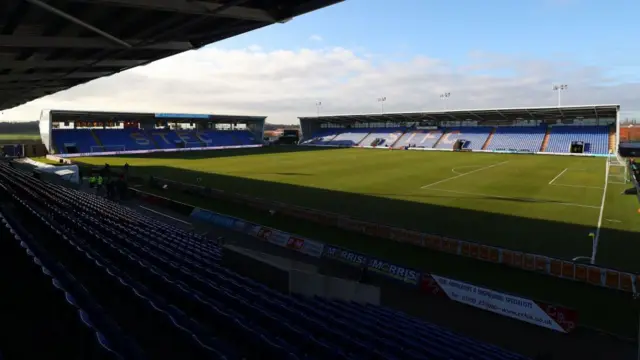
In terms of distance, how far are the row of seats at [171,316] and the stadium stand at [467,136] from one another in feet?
206

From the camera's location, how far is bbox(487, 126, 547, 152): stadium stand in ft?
197

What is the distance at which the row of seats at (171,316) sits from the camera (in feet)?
13.0

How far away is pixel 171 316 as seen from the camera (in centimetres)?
450

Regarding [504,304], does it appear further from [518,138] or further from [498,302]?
[518,138]

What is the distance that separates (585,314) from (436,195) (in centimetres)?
1536

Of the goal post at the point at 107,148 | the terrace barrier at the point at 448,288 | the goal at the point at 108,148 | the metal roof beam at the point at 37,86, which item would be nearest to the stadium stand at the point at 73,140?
the goal post at the point at 107,148

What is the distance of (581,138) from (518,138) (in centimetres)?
864

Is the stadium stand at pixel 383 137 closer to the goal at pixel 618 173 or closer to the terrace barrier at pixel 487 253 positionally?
the goal at pixel 618 173

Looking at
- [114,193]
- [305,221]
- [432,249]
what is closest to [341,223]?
[305,221]

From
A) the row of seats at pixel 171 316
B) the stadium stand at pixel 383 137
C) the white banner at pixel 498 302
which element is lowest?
the white banner at pixel 498 302

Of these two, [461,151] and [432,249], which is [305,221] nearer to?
[432,249]

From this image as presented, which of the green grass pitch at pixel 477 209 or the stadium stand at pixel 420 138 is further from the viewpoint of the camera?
the stadium stand at pixel 420 138

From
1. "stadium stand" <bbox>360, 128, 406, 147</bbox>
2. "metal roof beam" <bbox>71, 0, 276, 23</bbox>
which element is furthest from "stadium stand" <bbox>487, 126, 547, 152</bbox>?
"metal roof beam" <bbox>71, 0, 276, 23</bbox>

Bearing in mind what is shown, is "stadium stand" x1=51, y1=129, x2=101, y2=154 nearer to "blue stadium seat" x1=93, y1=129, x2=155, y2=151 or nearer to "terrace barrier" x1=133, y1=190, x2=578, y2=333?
"blue stadium seat" x1=93, y1=129, x2=155, y2=151
